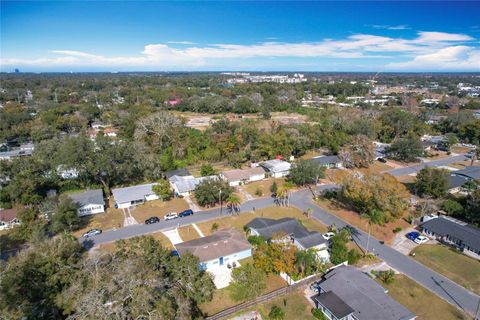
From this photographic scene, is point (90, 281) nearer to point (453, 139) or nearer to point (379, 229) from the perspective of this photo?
point (379, 229)

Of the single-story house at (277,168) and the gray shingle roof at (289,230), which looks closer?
the gray shingle roof at (289,230)

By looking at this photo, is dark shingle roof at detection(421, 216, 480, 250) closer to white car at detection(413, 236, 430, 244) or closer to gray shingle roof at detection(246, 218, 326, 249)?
white car at detection(413, 236, 430, 244)

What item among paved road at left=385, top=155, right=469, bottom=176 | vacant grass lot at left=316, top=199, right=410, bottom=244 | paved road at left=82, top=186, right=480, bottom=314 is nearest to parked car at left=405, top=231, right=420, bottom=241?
vacant grass lot at left=316, top=199, right=410, bottom=244

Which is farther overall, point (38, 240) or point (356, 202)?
point (356, 202)

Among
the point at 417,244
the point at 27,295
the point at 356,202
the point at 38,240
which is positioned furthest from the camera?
the point at 356,202

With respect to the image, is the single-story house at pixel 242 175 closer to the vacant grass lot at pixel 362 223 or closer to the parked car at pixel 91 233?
the vacant grass lot at pixel 362 223

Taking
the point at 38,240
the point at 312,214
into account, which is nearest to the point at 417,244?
the point at 312,214

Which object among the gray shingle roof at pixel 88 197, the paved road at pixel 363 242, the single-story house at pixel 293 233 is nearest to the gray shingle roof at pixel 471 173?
the paved road at pixel 363 242
